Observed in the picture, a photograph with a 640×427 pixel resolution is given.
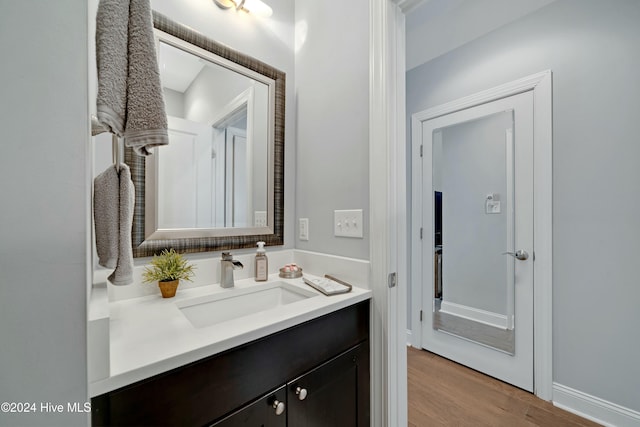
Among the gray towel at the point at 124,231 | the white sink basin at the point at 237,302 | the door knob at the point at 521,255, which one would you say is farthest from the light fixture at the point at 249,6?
the door knob at the point at 521,255

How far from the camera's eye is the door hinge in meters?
1.03

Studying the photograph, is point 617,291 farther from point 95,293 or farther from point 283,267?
point 95,293

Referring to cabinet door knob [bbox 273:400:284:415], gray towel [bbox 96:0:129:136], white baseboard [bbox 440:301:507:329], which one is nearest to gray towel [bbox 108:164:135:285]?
gray towel [bbox 96:0:129:136]

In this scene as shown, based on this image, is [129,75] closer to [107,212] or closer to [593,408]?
[107,212]

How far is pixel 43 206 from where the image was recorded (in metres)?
0.38

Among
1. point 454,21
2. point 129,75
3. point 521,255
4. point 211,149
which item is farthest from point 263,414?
point 454,21

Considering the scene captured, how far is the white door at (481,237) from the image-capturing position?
68.9 inches

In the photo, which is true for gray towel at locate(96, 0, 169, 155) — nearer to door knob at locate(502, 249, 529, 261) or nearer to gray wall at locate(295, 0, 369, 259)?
gray wall at locate(295, 0, 369, 259)

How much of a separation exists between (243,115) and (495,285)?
6.69ft

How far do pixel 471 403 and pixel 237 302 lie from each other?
1.61m

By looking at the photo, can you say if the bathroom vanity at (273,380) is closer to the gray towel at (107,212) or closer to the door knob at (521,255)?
the gray towel at (107,212)

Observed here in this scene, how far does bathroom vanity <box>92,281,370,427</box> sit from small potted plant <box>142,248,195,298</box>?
6cm

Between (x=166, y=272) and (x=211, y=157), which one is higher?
(x=211, y=157)

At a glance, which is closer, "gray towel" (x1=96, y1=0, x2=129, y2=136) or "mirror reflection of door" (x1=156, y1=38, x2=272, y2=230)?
"gray towel" (x1=96, y1=0, x2=129, y2=136)
